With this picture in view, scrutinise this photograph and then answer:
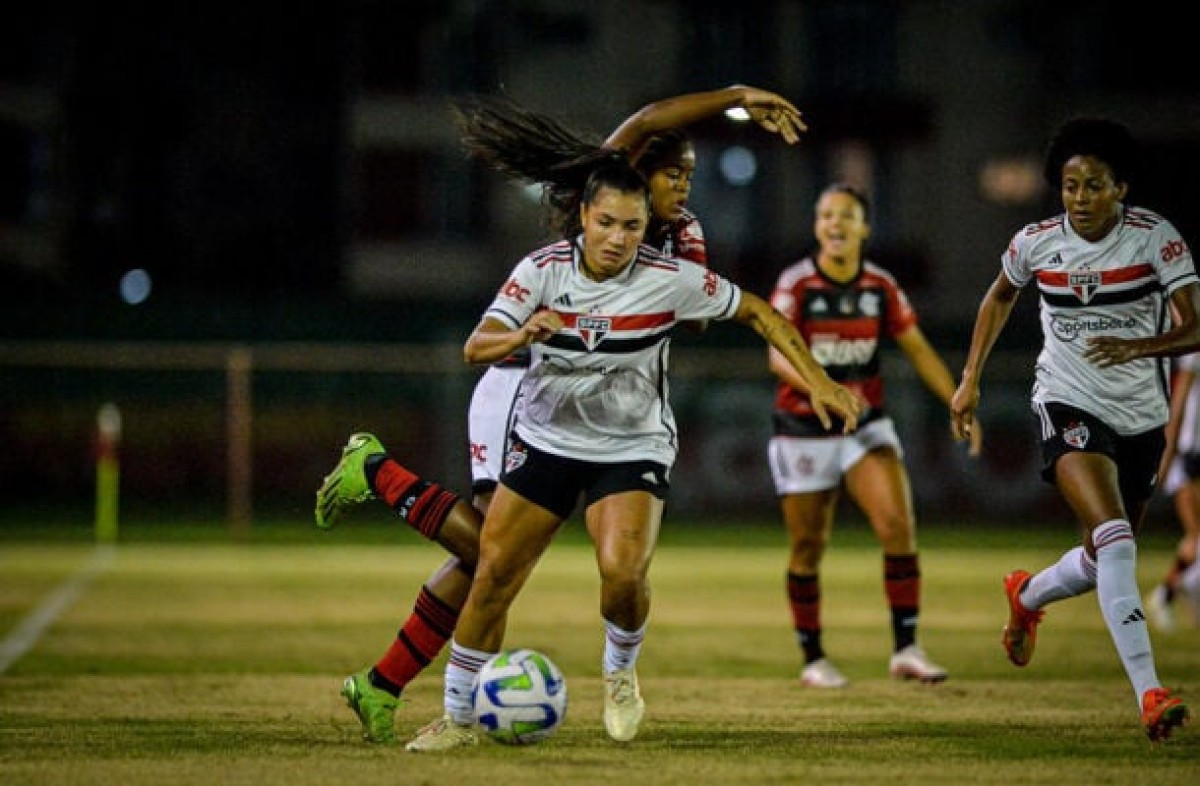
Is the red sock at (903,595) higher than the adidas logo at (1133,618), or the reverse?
the adidas logo at (1133,618)

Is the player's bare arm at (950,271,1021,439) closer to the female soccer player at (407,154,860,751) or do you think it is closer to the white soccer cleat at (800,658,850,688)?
the female soccer player at (407,154,860,751)

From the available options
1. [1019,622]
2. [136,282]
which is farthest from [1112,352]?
[136,282]

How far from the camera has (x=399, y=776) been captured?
6.65 metres

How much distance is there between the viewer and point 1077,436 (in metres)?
8.14

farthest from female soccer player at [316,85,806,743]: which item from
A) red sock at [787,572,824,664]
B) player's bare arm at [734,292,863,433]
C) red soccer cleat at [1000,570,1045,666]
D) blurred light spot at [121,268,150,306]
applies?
blurred light spot at [121,268,150,306]

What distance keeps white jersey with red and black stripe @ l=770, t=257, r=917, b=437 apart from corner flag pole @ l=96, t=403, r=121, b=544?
1298 centimetres

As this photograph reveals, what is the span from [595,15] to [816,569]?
2892 cm

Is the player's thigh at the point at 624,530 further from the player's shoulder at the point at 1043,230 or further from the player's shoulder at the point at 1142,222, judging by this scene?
the player's shoulder at the point at 1142,222

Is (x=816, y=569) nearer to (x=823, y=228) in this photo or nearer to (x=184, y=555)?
(x=823, y=228)

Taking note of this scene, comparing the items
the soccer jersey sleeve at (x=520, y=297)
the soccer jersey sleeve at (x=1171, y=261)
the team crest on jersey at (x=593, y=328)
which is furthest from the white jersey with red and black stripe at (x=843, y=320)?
the soccer jersey sleeve at (x=520, y=297)

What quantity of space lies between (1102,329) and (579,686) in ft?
10.8

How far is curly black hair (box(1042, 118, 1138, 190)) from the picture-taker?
8094 mm

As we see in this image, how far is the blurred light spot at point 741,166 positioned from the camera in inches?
1523

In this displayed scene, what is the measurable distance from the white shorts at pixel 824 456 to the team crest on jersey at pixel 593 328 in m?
3.33
